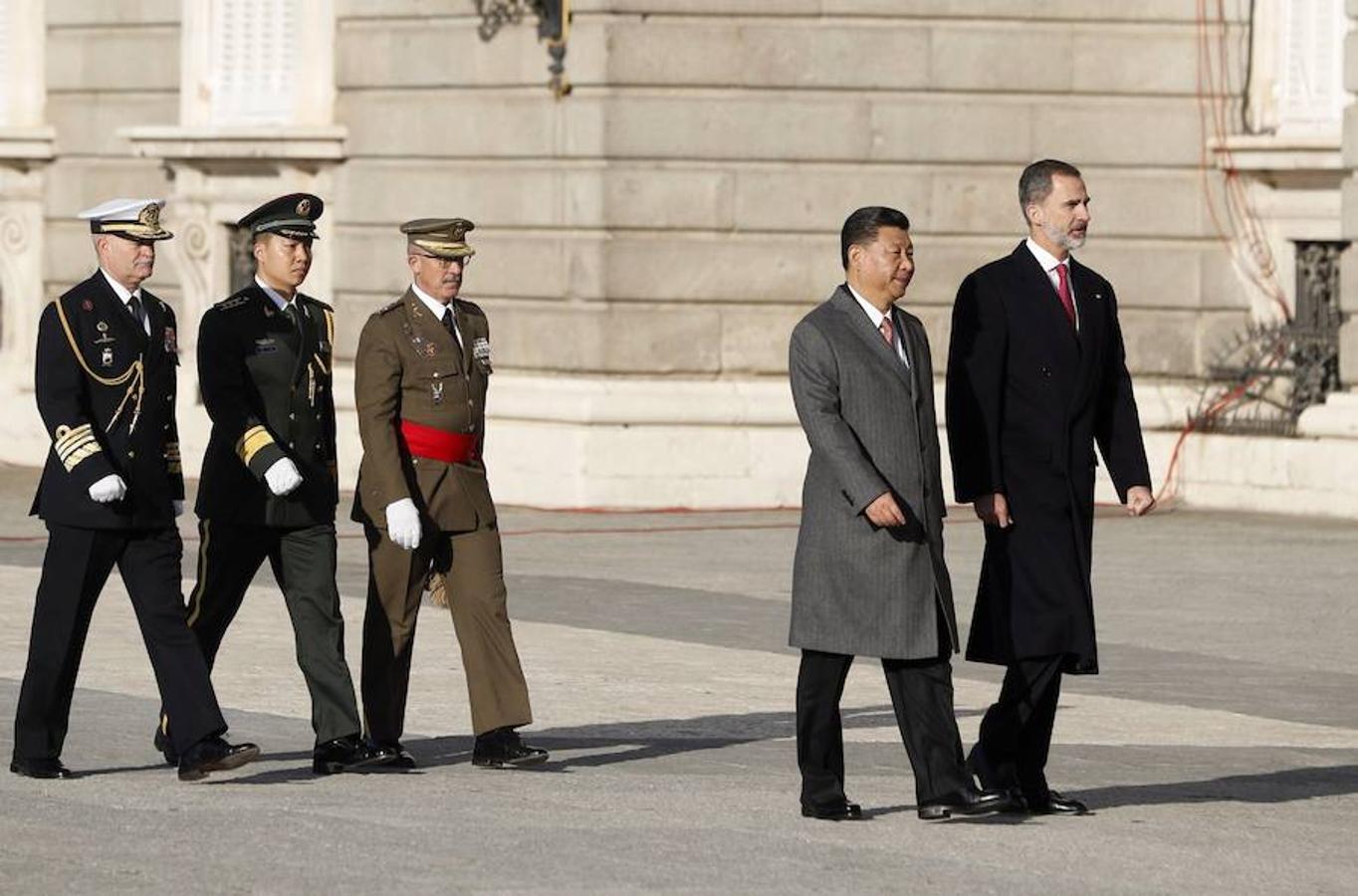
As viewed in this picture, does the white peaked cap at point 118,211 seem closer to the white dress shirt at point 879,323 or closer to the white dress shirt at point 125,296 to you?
the white dress shirt at point 125,296

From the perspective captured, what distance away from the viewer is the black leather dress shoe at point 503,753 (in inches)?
413

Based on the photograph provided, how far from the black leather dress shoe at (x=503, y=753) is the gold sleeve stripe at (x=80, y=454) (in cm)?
145

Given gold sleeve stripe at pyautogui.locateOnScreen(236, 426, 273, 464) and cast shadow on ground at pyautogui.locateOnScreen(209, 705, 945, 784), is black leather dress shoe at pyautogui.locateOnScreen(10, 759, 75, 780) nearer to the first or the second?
cast shadow on ground at pyautogui.locateOnScreen(209, 705, 945, 784)

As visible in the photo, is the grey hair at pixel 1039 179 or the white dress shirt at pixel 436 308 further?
the white dress shirt at pixel 436 308

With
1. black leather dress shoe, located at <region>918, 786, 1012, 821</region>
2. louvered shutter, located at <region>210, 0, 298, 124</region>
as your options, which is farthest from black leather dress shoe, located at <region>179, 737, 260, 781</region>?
louvered shutter, located at <region>210, 0, 298, 124</region>

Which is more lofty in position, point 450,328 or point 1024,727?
point 450,328

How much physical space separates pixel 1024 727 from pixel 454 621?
6.38ft

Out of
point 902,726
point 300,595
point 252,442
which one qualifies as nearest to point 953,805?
point 902,726

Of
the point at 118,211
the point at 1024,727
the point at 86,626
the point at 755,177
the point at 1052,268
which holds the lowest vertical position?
the point at 1024,727

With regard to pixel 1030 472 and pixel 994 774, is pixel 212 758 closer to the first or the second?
pixel 994 774

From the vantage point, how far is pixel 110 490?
9938 mm

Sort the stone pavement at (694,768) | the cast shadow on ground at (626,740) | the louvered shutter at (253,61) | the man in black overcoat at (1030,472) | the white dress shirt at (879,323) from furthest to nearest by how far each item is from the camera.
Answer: the louvered shutter at (253,61), the cast shadow on ground at (626,740), the man in black overcoat at (1030,472), the white dress shirt at (879,323), the stone pavement at (694,768)

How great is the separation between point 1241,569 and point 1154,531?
79.1 inches

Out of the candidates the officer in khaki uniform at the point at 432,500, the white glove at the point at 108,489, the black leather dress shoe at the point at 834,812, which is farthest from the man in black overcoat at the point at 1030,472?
the white glove at the point at 108,489
